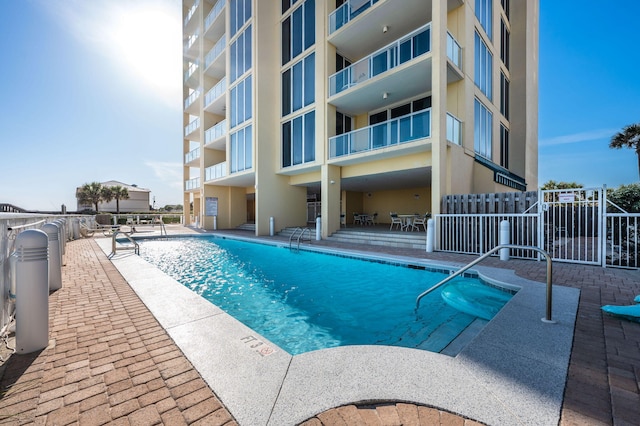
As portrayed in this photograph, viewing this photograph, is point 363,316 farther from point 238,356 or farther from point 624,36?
point 624,36

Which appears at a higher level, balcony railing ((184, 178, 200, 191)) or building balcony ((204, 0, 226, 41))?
building balcony ((204, 0, 226, 41))

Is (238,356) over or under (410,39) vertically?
under

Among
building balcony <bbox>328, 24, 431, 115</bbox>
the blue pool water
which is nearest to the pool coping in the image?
the blue pool water

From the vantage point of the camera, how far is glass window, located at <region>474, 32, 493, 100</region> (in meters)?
12.5

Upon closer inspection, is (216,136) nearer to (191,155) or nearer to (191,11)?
(191,155)

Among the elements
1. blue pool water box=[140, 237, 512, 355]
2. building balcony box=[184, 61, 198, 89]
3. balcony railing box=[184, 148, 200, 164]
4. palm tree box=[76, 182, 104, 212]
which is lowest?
blue pool water box=[140, 237, 512, 355]

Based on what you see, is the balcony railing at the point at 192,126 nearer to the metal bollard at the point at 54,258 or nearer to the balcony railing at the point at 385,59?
the balcony railing at the point at 385,59

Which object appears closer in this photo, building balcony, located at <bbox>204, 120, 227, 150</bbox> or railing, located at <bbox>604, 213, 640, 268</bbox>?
railing, located at <bbox>604, 213, 640, 268</bbox>

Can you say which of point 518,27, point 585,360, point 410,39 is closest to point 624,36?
point 518,27

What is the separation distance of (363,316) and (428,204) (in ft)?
46.5

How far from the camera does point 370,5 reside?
11.2m

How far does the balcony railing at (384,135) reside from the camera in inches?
393

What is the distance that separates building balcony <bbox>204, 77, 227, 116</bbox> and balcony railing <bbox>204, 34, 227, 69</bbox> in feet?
7.40

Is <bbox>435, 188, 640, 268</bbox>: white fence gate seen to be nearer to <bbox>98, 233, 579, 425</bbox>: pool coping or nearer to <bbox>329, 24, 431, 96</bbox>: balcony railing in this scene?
<bbox>98, 233, 579, 425</bbox>: pool coping
